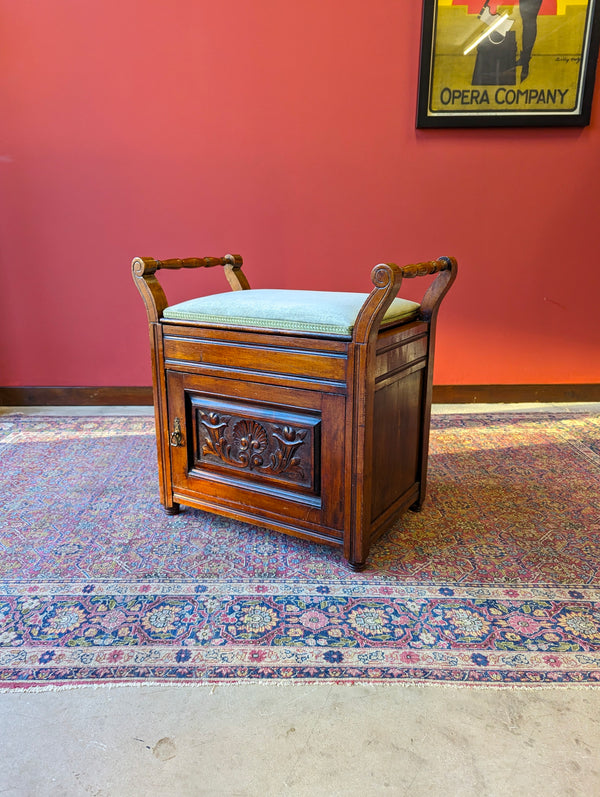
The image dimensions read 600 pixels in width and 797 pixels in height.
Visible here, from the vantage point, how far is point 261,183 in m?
2.82

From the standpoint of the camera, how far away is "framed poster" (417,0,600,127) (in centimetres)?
260

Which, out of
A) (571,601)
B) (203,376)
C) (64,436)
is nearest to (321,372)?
(203,376)

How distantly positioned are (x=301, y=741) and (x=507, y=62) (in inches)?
112

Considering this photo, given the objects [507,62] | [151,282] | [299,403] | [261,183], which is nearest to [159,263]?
[151,282]

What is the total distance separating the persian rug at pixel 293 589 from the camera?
1.17m

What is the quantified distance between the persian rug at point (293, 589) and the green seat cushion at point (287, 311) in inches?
24.8

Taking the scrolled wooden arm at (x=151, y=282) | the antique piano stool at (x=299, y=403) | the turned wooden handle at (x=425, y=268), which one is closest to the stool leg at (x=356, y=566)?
the antique piano stool at (x=299, y=403)

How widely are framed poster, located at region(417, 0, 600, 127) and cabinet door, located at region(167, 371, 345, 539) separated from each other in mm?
1864

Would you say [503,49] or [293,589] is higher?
[503,49]

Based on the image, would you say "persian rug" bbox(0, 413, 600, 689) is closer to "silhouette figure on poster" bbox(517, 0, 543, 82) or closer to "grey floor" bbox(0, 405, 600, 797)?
"grey floor" bbox(0, 405, 600, 797)

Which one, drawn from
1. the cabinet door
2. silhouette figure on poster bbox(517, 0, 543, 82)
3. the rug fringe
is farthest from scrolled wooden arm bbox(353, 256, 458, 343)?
silhouette figure on poster bbox(517, 0, 543, 82)

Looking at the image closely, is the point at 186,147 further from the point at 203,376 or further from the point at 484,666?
the point at 484,666

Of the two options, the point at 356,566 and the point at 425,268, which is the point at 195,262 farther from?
the point at 356,566

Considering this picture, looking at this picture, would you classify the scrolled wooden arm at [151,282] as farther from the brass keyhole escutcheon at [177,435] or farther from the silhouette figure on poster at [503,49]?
the silhouette figure on poster at [503,49]
